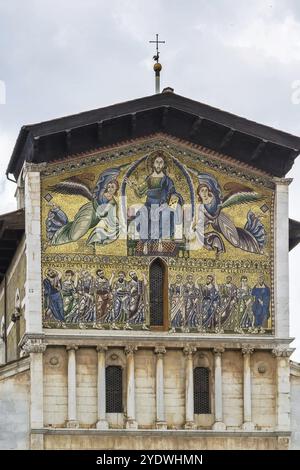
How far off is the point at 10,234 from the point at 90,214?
3487mm

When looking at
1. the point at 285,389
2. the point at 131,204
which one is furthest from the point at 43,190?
the point at 285,389

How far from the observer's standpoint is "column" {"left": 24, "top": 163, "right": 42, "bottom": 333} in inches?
3061

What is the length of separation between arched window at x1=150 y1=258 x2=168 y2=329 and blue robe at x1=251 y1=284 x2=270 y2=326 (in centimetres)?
239

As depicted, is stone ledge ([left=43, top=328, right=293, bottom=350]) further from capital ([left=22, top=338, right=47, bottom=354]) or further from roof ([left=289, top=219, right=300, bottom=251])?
roof ([left=289, top=219, right=300, bottom=251])

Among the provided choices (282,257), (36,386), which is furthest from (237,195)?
(36,386)

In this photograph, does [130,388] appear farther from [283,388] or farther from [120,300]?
[283,388]

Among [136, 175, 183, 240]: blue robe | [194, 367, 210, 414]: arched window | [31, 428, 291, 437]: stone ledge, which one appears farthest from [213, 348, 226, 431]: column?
[136, 175, 183, 240]: blue robe

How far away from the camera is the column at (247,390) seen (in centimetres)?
7844

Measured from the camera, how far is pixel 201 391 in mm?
78688

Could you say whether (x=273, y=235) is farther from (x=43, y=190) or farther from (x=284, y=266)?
(x=43, y=190)

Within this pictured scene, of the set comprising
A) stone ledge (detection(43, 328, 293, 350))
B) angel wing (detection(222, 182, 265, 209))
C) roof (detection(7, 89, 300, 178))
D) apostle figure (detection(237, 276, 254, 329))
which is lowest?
stone ledge (detection(43, 328, 293, 350))

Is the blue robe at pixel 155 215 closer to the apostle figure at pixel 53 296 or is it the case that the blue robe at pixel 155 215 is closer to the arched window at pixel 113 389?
the apostle figure at pixel 53 296

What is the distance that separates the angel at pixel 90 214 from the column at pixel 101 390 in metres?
2.99

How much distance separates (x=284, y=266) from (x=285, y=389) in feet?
10.9
